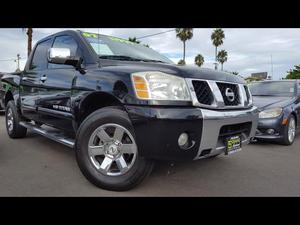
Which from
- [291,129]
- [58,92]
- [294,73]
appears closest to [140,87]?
[58,92]

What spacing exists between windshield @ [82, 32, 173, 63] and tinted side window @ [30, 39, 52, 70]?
3.84ft

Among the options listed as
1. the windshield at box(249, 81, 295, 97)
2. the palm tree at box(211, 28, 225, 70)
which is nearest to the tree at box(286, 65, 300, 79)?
the palm tree at box(211, 28, 225, 70)

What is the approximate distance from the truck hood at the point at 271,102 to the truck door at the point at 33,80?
4.19 meters

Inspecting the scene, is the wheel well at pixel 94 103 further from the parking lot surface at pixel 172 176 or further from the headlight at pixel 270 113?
the headlight at pixel 270 113

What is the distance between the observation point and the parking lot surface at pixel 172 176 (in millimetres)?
2984

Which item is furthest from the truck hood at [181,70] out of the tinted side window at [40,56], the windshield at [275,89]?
the windshield at [275,89]

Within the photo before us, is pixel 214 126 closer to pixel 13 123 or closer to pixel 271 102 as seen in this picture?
pixel 271 102

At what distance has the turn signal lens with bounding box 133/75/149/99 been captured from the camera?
8.66 feet

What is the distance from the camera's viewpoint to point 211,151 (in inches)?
110
